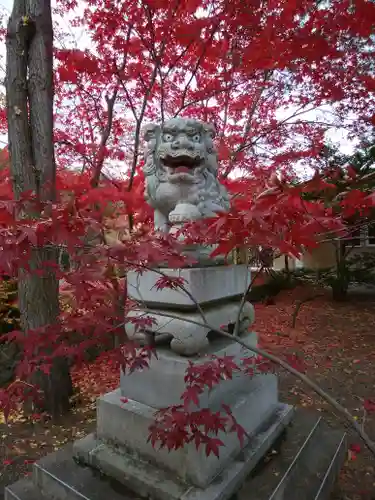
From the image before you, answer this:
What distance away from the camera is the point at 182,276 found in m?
2.37

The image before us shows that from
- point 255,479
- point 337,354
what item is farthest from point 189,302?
point 337,354

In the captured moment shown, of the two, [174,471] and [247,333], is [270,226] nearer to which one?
[247,333]

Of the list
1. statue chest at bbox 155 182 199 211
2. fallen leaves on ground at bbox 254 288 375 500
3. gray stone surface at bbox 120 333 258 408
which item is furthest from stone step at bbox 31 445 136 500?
statue chest at bbox 155 182 199 211

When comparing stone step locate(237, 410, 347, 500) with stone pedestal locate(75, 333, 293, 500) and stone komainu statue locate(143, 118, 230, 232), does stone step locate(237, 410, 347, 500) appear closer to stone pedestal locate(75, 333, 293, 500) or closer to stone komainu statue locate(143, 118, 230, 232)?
stone pedestal locate(75, 333, 293, 500)

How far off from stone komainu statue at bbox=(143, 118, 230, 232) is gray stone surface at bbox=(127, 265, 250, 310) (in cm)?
42

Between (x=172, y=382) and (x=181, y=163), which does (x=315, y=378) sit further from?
(x=181, y=163)

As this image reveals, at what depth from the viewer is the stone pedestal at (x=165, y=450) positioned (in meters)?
2.19

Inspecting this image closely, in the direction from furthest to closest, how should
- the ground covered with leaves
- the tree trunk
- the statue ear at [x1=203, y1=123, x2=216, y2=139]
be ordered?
the tree trunk < the ground covered with leaves < the statue ear at [x1=203, y1=123, x2=216, y2=139]

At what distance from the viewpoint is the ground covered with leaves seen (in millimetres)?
3170

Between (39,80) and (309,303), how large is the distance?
844 centimetres

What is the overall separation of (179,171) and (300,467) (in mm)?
2510

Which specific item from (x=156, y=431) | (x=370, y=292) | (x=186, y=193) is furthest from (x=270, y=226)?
(x=370, y=292)

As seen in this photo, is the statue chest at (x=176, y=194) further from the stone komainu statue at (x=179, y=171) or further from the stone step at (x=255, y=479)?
the stone step at (x=255, y=479)

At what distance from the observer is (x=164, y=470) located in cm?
234
